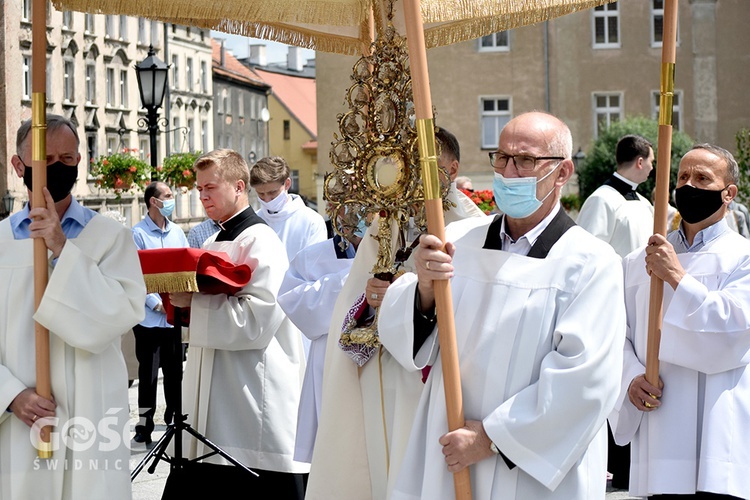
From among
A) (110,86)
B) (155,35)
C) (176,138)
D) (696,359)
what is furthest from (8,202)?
(696,359)

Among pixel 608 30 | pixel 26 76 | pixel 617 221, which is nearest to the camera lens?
pixel 617 221

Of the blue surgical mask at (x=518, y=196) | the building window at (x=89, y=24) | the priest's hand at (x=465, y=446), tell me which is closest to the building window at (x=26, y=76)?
the building window at (x=89, y=24)

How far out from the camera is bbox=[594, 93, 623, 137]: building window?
142 feet

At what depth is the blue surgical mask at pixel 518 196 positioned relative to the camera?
4.32m

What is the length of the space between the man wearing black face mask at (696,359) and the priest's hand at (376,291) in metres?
1.17

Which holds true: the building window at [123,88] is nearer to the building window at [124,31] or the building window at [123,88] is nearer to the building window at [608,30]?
the building window at [124,31]

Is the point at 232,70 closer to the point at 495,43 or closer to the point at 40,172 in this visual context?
the point at 495,43

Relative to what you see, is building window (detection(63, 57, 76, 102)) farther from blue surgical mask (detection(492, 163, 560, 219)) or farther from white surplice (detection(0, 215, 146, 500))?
blue surgical mask (detection(492, 163, 560, 219))

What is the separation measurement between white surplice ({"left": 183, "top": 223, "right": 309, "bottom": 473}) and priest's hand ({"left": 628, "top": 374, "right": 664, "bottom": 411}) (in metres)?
2.23

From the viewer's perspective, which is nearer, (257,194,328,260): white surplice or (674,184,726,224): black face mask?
(674,184,726,224): black face mask

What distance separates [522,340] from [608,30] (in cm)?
4045

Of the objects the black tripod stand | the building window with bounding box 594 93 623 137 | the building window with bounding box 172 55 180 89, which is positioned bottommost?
the black tripod stand

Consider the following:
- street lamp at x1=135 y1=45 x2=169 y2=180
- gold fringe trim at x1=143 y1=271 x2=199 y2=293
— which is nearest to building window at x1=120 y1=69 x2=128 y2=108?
street lamp at x1=135 y1=45 x2=169 y2=180

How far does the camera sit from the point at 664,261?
209 inches
